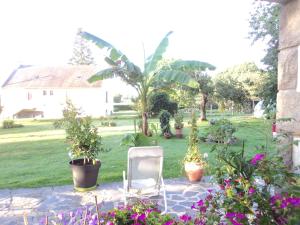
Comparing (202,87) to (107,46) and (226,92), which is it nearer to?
(226,92)

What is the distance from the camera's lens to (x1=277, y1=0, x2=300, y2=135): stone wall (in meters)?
2.30

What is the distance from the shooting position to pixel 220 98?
22.5m

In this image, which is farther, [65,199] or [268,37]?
[268,37]

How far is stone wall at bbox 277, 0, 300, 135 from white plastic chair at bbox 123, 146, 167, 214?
232 cm

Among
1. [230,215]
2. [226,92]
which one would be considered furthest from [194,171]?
[226,92]

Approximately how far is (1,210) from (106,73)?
836 cm

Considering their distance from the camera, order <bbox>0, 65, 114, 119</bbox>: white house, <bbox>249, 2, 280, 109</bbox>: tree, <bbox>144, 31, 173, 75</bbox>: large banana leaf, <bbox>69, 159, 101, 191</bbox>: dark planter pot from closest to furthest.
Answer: <bbox>69, 159, 101, 191</bbox>: dark planter pot → <bbox>144, 31, 173, 75</bbox>: large banana leaf → <bbox>249, 2, 280, 109</bbox>: tree → <bbox>0, 65, 114, 119</bbox>: white house

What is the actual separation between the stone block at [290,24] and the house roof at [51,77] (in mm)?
28789

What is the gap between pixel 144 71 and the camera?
12227 mm

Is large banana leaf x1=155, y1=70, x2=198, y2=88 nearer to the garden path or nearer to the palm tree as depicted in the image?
the palm tree

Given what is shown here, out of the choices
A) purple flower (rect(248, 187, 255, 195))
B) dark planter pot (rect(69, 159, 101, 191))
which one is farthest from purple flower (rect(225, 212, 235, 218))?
dark planter pot (rect(69, 159, 101, 191))

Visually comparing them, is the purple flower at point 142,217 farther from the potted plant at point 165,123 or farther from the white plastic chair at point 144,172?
the potted plant at point 165,123

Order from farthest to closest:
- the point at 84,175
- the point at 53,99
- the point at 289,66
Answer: the point at 53,99
the point at 84,175
the point at 289,66

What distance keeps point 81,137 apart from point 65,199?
1.19 metres
